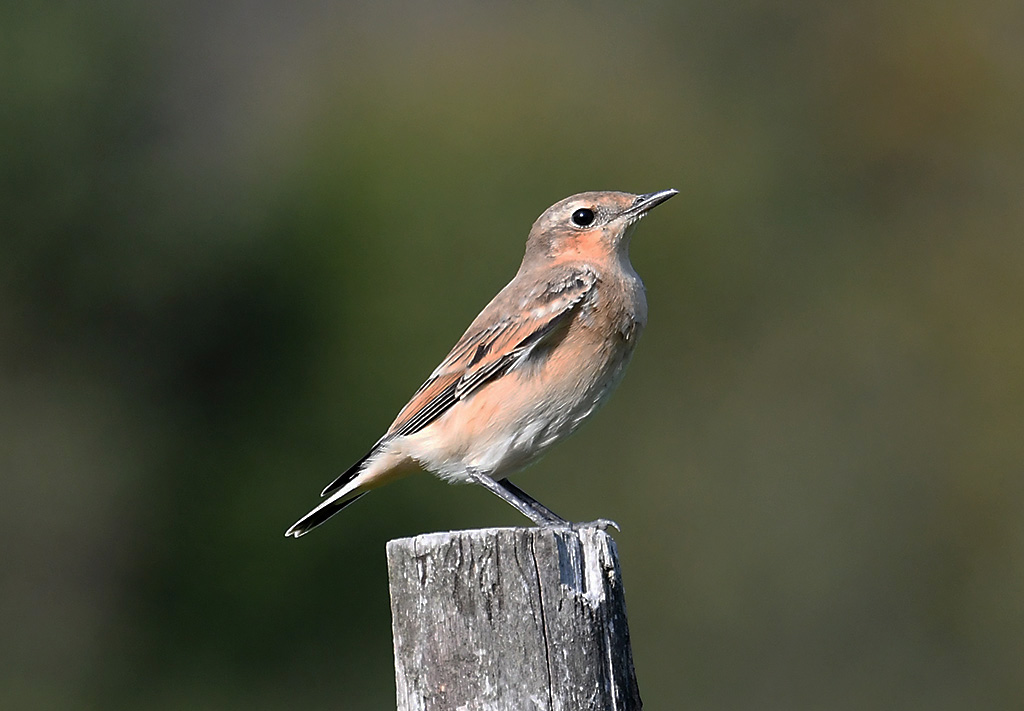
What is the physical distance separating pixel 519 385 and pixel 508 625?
7.27ft

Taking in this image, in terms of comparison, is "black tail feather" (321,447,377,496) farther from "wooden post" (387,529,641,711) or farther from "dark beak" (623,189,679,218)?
"wooden post" (387,529,641,711)

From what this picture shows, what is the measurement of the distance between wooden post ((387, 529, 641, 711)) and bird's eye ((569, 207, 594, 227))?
285 cm

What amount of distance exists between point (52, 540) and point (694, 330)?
26.7 feet

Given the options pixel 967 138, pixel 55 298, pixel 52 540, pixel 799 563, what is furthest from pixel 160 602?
pixel 967 138

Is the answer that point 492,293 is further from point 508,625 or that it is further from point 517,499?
point 508,625

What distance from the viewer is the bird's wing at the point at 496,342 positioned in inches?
220

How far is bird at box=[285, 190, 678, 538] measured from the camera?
5566 millimetres

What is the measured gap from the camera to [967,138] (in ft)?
58.2

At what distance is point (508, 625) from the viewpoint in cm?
345

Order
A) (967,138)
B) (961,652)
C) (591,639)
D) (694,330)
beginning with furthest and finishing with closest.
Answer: (967,138) < (694,330) < (961,652) < (591,639)

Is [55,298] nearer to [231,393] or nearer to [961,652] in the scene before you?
[231,393]

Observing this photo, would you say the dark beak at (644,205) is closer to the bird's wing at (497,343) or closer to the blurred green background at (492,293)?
the bird's wing at (497,343)

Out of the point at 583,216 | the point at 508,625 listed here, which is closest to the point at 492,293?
the point at 583,216

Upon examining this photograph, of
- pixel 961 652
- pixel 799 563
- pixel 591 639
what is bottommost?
pixel 591 639
